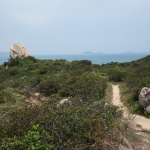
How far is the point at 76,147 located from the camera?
13.9 ft

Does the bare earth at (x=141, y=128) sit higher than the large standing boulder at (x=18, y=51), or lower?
lower

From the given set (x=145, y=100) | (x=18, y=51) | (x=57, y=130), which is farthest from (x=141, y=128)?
(x=18, y=51)

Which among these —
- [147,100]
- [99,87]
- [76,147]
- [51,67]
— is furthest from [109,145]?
[51,67]

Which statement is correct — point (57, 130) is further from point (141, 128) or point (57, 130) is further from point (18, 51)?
point (18, 51)

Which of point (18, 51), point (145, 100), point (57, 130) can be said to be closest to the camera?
point (57, 130)

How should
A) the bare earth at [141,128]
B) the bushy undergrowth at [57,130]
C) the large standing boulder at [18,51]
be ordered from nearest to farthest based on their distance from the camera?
the bushy undergrowth at [57,130] → the bare earth at [141,128] → the large standing boulder at [18,51]

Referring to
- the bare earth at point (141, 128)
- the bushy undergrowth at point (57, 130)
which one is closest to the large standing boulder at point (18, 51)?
the bare earth at point (141, 128)

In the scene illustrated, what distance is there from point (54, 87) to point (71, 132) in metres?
9.64

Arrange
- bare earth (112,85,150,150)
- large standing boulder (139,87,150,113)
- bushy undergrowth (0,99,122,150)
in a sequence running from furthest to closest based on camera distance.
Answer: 1. large standing boulder (139,87,150,113)
2. bare earth (112,85,150,150)
3. bushy undergrowth (0,99,122,150)

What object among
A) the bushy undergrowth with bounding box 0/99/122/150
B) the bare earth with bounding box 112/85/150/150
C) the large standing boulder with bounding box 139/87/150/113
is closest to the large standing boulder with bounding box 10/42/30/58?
the large standing boulder with bounding box 139/87/150/113

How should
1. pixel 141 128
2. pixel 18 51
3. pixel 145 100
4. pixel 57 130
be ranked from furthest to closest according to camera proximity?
pixel 18 51
pixel 145 100
pixel 141 128
pixel 57 130

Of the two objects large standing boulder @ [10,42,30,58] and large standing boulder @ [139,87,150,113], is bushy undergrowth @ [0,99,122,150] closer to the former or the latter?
large standing boulder @ [139,87,150,113]

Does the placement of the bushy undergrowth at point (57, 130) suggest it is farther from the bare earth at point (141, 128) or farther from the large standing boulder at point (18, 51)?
the large standing boulder at point (18, 51)

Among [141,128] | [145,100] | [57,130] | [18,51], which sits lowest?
[141,128]
